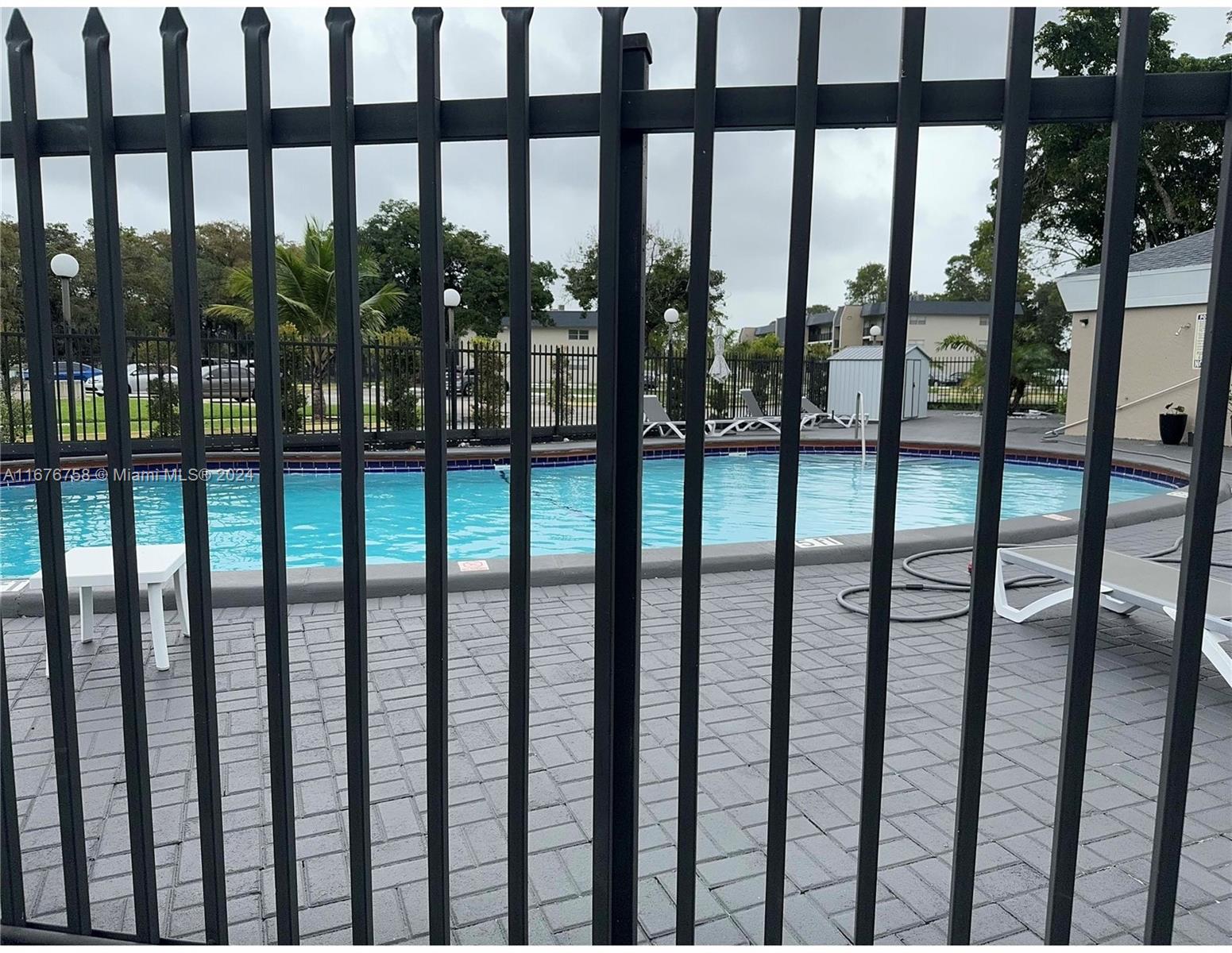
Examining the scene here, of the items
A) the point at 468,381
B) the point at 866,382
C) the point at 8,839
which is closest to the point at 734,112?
the point at 8,839

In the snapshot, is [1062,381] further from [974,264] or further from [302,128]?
[302,128]

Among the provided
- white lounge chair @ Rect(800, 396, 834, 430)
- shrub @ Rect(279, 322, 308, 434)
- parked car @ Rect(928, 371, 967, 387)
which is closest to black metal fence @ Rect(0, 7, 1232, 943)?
shrub @ Rect(279, 322, 308, 434)

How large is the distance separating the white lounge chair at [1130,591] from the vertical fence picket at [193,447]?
281 centimetres

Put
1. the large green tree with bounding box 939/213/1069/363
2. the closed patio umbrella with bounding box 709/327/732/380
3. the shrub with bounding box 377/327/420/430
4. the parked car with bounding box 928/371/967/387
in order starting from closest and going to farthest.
Answer: 1. the shrub with bounding box 377/327/420/430
2. the closed patio umbrella with bounding box 709/327/732/380
3. the large green tree with bounding box 939/213/1069/363
4. the parked car with bounding box 928/371/967/387

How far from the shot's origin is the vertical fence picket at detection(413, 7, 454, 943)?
4.74 ft

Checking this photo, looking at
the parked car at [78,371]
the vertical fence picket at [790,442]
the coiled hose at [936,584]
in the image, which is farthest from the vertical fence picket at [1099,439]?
the parked car at [78,371]

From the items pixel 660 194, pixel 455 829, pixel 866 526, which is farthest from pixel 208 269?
pixel 455 829

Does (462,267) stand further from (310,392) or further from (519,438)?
(519,438)

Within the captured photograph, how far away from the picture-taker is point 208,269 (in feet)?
103

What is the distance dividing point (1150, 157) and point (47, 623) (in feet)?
86.7

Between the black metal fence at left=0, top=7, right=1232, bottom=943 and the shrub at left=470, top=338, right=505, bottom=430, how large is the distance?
12.0 m

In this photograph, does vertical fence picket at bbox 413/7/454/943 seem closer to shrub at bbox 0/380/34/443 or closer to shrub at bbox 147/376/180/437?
shrub at bbox 0/380/34/443

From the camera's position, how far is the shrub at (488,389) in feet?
45.0

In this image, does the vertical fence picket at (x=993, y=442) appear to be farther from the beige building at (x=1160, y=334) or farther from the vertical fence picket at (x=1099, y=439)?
the beige building at (x=1160, y=334)
